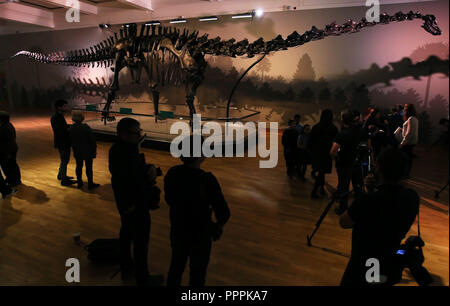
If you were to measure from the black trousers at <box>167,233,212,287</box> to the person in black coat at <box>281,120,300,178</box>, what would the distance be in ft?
12.8

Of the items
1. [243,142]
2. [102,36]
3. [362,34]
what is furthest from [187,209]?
[102,36]

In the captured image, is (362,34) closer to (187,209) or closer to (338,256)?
(338,256)

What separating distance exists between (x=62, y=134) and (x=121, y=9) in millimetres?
10213

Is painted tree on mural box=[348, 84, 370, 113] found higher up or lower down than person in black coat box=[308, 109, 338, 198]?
higher up

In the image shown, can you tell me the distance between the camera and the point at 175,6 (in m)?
12.0

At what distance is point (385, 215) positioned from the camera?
5.73 feet

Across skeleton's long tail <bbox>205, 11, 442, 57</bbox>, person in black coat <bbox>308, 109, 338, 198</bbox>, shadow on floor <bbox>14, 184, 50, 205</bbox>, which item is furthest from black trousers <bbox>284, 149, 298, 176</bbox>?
shadow on floor <bbox>14, 184, 50, 205</bbox>

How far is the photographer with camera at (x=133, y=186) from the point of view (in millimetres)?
2504

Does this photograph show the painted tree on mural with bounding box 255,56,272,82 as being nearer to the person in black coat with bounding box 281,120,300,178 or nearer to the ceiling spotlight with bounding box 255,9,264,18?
the ceiling spotlight with bounding box 255,9,264,18

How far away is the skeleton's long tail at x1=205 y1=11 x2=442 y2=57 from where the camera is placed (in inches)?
199

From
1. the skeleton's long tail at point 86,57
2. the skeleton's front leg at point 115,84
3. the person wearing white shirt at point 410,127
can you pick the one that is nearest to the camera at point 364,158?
the person wearing white shirt at point 410,127

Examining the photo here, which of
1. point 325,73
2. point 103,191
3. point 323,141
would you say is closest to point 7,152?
point 103,191
